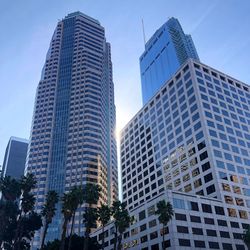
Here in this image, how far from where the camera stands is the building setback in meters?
90.4

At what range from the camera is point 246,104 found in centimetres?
13525

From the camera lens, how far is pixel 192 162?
366 ft

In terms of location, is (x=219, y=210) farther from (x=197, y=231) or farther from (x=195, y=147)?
(x=195, y=147)

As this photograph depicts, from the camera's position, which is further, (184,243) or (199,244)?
(199,244)

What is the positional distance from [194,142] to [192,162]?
292 inches

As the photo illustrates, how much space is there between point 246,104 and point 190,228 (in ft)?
228

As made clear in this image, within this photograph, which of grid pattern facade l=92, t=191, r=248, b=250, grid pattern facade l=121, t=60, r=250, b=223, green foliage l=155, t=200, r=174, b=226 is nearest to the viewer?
green foliage l=155, t=200, r=174, b=226

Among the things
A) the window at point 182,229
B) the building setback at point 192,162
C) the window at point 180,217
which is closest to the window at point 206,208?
the building setback at point 192,162

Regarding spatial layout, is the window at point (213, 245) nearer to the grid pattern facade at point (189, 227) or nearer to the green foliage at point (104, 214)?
the grid pattern facade at point (189, 227)

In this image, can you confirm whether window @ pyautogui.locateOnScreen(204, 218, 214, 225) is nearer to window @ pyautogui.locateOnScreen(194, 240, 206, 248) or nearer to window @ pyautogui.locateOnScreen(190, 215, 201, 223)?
window @ pyautogui.locateOnScreen(190, 215, 201, 223)

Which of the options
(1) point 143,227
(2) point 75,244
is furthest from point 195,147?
(2) point 75,244

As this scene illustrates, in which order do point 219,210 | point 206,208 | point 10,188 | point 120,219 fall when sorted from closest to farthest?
point 120,219 < point 10,188 < point 206,208 < point 219,210

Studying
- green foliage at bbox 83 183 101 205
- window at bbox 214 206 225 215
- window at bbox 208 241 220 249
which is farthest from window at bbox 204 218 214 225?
green foliage at bbox 83 183 101 205

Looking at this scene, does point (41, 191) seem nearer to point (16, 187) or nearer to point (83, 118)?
point (83, 118)
